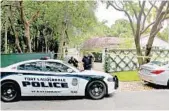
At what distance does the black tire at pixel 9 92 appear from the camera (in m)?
9.52

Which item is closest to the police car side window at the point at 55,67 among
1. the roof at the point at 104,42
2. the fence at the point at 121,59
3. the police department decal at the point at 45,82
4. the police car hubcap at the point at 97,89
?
the police department decal at the point at 45,82

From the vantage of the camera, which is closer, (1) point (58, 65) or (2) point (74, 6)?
(1) point (58, 65)

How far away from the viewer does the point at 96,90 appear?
10.2 metres

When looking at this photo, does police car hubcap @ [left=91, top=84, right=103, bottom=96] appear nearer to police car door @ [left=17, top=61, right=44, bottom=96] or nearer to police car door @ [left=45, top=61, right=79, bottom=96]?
police car door @ [left=45, top=61, right=79, bottom=96]

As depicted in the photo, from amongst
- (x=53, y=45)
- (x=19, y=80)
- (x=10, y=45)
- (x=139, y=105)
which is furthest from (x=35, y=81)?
(x=53, y=45)

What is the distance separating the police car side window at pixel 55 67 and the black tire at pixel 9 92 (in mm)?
1215

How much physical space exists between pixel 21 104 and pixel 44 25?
21.1 meters

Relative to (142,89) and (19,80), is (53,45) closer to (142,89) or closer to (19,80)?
(142,89)

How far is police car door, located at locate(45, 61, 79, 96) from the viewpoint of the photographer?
990 centimetres

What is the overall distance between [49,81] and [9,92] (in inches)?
52.7

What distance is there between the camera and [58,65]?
10273mm

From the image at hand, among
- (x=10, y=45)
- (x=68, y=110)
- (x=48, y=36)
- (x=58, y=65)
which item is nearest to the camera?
(x=68, y=110)

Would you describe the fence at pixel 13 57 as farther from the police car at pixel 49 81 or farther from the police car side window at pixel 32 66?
the police car at pixel 49 81

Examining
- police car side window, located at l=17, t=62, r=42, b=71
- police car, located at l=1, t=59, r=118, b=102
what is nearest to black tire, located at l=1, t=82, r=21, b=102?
police car, located at l=1, t=59, r=118, b=102
